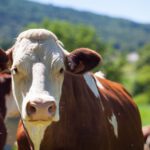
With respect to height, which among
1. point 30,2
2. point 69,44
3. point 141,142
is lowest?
point 30,2

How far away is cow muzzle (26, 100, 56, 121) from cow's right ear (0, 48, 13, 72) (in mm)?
875

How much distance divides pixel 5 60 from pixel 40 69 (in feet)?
2.05

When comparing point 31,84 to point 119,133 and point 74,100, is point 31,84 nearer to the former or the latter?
point 74,100

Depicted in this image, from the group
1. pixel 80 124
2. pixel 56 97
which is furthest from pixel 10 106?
pixel 56 97

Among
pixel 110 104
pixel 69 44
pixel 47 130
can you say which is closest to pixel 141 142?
pixel 110 104

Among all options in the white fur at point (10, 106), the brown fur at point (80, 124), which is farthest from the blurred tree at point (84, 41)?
the brown fur at point (80, 124)

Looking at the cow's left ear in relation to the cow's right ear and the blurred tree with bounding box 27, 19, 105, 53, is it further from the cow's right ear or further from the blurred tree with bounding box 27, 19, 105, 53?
the blurred tree with bounding box 27, 19, 105, 53

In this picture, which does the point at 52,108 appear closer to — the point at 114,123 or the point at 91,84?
the point at 91,84

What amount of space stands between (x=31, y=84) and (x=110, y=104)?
2.18m

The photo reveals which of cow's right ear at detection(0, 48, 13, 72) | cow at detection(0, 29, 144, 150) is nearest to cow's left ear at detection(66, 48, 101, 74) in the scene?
cow at detection(0, 29, 144, 150)

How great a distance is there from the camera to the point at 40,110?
577cm

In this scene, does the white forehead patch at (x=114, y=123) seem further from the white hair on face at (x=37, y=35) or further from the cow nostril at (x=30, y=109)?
the cow nostril at (x=30, y=109)

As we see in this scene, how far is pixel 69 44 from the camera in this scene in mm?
82188

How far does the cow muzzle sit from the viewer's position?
574cm
